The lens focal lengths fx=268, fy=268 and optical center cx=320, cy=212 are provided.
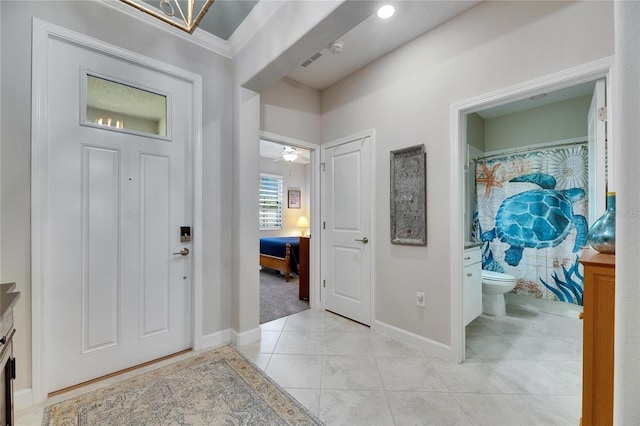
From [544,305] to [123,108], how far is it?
16.3 ft

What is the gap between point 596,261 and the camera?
1109mm

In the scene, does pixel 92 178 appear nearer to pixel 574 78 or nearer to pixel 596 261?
pixel 596 261

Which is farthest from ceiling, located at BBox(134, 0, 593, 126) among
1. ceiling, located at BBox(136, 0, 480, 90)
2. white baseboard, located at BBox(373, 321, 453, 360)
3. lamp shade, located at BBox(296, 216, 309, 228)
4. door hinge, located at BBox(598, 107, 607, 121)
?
lamp shade, located at BBox(296, 216, 309, 228)

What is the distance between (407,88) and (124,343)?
3162mm

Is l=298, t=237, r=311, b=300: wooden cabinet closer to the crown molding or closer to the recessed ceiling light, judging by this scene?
the crown molding

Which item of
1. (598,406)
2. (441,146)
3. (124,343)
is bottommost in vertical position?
(124,343)

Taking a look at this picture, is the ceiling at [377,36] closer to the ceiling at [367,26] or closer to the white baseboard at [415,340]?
the ceiling at [367,26]

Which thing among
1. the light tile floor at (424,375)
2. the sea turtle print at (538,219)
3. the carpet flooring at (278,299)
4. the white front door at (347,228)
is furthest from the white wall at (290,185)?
the sea turtle print at (538,219)

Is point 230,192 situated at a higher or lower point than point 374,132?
lower

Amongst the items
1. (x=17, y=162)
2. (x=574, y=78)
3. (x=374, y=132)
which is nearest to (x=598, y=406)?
(x=574, y=78)

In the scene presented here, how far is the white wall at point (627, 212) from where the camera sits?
51cm

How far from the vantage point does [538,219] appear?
3604mm

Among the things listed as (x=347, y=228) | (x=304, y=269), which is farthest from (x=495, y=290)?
(x=304, y=269)

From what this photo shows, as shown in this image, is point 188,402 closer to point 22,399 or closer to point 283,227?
point 22,399
